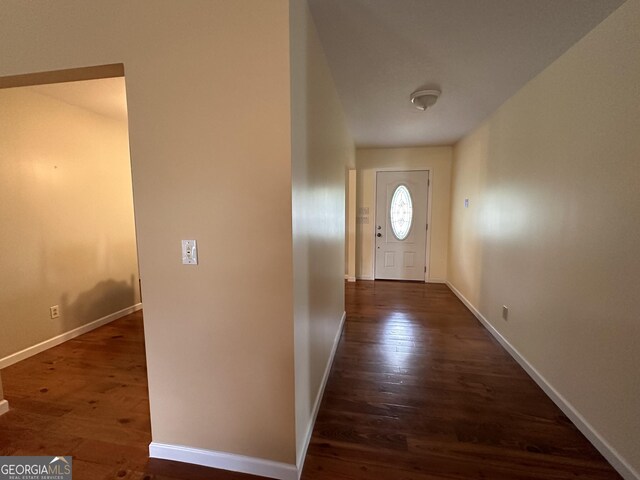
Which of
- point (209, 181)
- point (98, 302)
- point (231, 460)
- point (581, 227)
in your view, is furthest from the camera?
point (98, 302)

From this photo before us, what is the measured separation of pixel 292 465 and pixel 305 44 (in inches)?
82.5

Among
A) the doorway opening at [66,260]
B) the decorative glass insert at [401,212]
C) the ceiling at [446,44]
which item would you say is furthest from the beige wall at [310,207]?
the decorative glass insert at [401,212]

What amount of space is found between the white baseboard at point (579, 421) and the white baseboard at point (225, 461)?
5.28 ft

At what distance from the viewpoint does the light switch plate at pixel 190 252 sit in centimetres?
133

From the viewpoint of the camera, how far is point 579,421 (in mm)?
1675

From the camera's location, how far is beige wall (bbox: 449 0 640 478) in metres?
1.40

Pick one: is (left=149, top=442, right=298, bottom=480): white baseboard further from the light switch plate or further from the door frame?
the door frame

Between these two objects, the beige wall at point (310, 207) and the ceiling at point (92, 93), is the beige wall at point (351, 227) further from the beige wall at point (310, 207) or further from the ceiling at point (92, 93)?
the ceiling at point (92, 93)

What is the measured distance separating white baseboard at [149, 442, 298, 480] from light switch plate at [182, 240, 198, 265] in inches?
39.1

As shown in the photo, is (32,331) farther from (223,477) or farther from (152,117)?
(152,117)

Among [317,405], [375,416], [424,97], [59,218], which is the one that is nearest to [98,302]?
[59,218]

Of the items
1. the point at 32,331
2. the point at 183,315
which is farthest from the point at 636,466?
the point at 32,331

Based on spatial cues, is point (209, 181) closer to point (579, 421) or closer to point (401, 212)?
point (579, 421)

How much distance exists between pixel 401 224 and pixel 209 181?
14.2 feet
